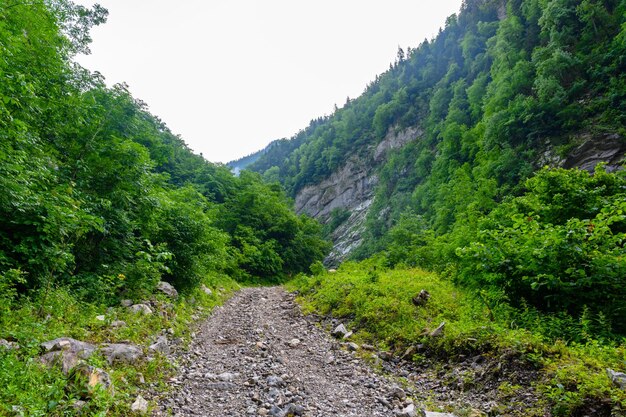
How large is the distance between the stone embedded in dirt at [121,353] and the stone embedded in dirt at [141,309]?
223 cm

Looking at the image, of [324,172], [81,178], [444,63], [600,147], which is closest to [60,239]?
[81,178]

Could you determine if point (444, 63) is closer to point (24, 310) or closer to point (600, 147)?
point (600, 147)

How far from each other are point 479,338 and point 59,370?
23.3 feet

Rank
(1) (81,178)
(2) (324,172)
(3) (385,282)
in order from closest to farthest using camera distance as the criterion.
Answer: (1) (81,178), (3) (385,282), (2) (324,172)

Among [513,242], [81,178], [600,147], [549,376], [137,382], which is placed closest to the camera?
[549,376]

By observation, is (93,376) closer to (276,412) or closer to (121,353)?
(121,353)

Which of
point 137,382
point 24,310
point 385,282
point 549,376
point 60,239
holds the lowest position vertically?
point 385,282

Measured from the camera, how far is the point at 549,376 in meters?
4.51

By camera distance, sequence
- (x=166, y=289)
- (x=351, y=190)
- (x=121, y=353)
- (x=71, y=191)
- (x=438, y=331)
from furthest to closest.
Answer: (x=351, y=190) < (x=166, y=289) < (x=71, y=191) < (x=438, y=331) < (x=121, y=353)

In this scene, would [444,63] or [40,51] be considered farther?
[444,63]

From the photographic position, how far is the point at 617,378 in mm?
3770

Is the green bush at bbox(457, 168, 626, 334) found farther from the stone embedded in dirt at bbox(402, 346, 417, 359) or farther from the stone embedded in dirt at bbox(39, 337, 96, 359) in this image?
the stone embedded in dirt at bbox(39, 337, 96, 359)

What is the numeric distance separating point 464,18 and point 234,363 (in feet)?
404

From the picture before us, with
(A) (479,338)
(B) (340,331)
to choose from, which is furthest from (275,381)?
(A) (479,338)
